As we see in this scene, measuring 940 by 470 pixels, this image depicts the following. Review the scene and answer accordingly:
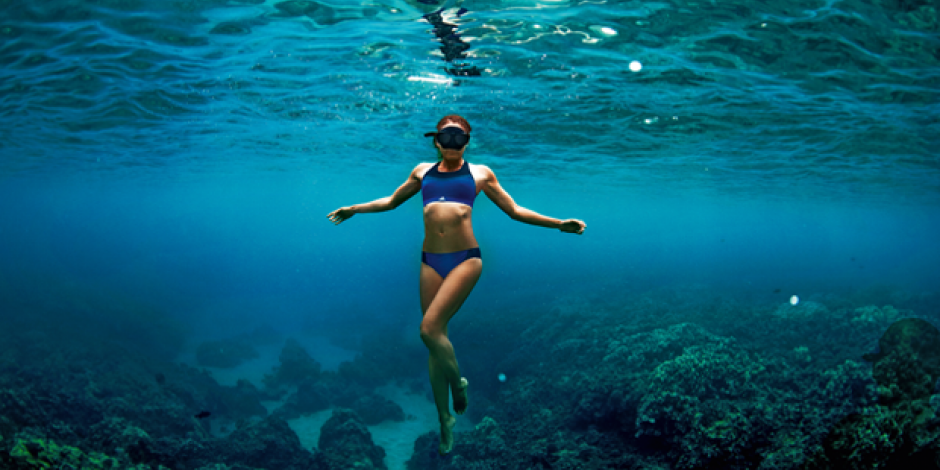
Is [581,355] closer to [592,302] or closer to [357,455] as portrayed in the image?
[357,455]

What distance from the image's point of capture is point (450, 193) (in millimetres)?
3727

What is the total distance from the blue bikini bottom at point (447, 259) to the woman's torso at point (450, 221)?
35 mm

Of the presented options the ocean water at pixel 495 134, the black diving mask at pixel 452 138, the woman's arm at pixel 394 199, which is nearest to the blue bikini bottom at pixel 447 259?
the woman's arm at pixel 394 199

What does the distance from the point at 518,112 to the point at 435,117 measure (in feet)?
10.4

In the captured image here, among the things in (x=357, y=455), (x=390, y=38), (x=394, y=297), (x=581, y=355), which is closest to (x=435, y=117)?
(x=390, y=38)

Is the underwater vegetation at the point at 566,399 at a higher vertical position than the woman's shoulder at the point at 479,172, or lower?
lower

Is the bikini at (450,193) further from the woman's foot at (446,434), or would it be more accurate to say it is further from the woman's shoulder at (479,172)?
the woman's foot at (446,434)

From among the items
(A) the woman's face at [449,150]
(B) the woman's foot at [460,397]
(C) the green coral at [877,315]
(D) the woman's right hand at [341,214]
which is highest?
(A) the woman's face at [449,150]

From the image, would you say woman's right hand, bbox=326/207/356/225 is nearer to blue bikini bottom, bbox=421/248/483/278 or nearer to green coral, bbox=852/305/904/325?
blue bikini bottom, bbox=421/248/483/278

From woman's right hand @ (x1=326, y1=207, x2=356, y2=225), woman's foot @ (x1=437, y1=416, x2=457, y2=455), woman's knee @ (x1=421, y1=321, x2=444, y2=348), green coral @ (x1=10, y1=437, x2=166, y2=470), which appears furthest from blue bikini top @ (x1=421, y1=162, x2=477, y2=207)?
green coral @ (x1=10, y1=437, x2=166, y2=470)

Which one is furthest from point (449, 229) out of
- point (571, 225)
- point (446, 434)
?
point (446, 434)

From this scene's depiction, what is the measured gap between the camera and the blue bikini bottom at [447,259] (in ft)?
12.2

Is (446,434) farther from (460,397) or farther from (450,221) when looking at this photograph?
(450,221)

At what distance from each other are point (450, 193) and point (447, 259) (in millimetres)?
555
